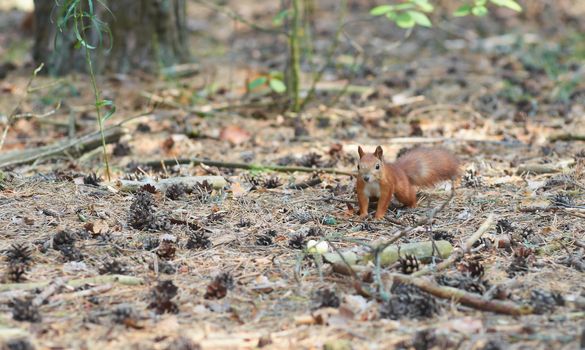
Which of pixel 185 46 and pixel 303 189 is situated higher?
pixel 185 46

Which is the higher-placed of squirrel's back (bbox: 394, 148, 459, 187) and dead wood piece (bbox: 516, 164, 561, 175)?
squirrel's back (bbox: 394, 148, 459, 187)

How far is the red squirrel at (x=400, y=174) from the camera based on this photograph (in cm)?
375

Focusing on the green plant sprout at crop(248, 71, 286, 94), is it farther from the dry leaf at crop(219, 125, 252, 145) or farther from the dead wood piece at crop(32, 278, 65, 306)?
the dead wood piece at crop(32, 278, 65, 306)

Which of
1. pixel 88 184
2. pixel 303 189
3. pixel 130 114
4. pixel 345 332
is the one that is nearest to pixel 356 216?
pixel 303 189

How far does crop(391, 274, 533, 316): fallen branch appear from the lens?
272 centimetres

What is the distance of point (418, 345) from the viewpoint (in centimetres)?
247

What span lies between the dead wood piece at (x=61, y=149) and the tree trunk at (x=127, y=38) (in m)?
1.93

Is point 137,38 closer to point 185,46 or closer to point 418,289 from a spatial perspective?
point 185,46

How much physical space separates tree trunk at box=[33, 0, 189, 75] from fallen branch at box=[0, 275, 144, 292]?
14.4 feet

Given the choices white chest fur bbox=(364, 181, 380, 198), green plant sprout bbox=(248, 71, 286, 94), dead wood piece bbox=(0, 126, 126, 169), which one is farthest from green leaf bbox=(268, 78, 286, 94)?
white chest fur bbox=(364, 181, 380, 198)

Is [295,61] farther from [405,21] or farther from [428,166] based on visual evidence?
[428,166]

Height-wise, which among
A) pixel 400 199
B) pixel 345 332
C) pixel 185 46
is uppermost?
pixel 185 46

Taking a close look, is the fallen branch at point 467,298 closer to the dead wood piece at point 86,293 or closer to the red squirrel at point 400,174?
the red squirrel at point 400,174

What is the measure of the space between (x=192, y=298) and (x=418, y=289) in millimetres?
869
